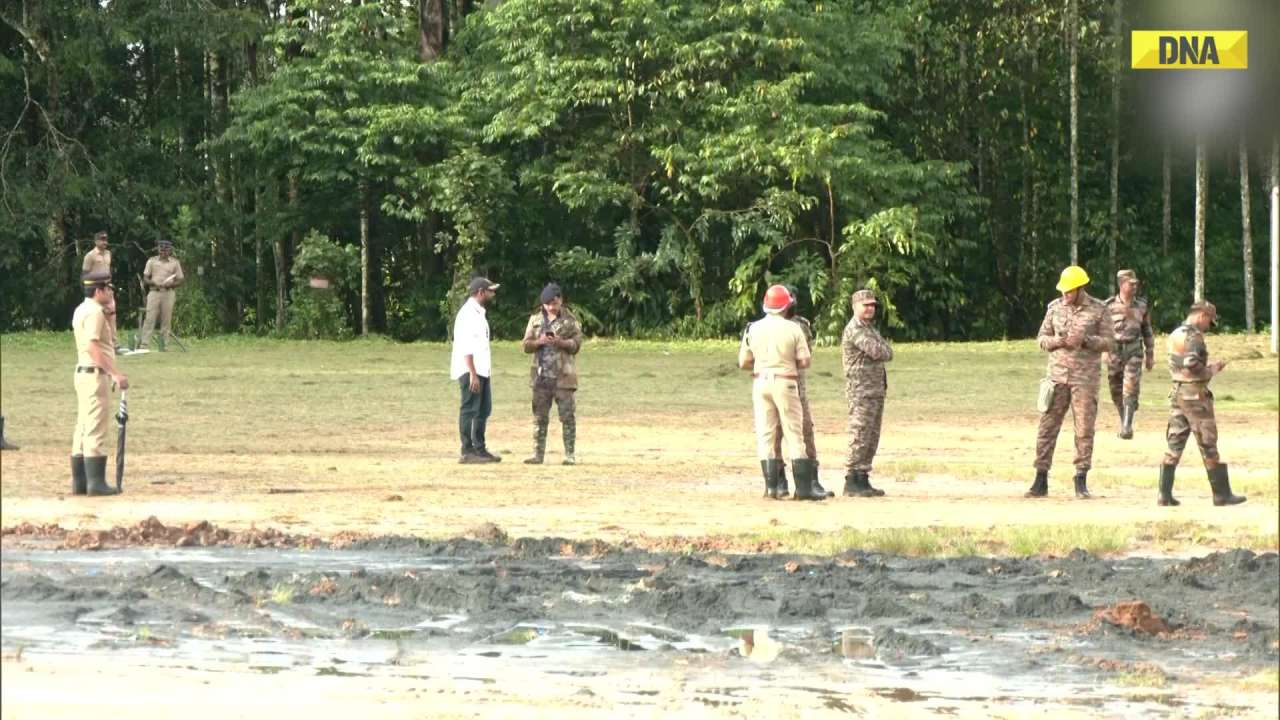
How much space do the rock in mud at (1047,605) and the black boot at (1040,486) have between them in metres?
5.76

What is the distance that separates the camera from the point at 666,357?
3731 centimetres

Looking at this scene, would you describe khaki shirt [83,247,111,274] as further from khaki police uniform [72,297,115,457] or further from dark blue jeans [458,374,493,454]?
khaki police uniform [72,297,115,457]

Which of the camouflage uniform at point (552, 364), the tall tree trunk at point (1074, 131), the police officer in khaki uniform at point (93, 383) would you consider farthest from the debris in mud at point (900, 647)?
the tall tree trunk at point (1074, 131)

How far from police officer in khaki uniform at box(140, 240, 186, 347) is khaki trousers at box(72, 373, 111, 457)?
1807cm

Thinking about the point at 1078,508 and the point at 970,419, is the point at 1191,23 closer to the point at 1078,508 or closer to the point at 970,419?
the point at 1078,508

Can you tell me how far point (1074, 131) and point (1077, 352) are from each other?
2682 cm

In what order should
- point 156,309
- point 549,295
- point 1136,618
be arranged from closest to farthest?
point 1136,618
point 549,295
point 156,309

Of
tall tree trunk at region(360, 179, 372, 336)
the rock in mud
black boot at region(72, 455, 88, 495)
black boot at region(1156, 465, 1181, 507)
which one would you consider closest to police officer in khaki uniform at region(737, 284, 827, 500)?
black boot at region(1156, 465, 1181, 507)

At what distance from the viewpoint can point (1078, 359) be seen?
57.3ft

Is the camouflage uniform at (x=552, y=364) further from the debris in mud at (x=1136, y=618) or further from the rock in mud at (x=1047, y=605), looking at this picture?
the debris in mud at (x=1136, y=618)

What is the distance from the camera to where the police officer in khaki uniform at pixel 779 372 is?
17109 mm

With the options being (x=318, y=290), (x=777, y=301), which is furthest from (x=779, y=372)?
(x=318, y=290)

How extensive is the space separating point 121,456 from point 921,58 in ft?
110

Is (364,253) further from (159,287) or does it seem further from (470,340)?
(470,340)
